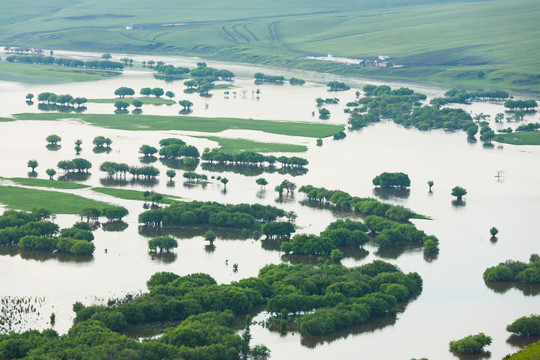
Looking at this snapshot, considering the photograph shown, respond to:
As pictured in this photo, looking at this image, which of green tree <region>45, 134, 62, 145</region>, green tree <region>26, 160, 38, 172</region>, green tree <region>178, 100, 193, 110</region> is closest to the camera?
green tree <region>26, 160, 38, 172</region>

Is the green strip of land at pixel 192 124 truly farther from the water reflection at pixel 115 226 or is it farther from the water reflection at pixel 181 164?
the water reflection at pixel 115 226

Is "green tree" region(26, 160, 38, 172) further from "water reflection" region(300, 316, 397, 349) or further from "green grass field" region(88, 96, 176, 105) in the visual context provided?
"water reflection" region(300, 316, 397, 349)

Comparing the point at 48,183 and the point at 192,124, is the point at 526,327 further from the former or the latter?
the point at 192,124

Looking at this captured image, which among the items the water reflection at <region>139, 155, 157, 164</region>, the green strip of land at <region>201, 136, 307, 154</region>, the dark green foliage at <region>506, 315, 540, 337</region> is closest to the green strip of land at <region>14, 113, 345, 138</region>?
the green strip of land at <region>201, 136, 307, 154</region>

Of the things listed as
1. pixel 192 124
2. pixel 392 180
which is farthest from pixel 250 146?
pixel 392 180

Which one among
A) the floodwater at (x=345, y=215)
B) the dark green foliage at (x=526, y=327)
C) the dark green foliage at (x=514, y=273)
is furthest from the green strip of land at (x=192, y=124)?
the dark green foliage at (x=526, y=327)

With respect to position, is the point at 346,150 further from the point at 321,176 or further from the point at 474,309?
the point at 474,309
